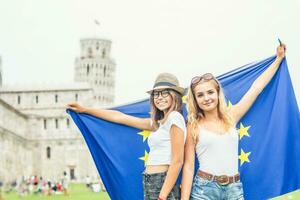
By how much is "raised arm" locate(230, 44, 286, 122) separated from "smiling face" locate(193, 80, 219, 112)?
44cm

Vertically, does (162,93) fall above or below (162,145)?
above

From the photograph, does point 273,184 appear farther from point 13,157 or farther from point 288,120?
point 13,157

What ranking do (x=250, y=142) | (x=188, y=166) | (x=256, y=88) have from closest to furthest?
1. (x=188, y=166)
2. (x=256, y=88)
3. (x=250, y=142)

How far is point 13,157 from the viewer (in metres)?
63.4

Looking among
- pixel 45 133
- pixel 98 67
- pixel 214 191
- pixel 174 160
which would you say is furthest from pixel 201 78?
pixel 98 67

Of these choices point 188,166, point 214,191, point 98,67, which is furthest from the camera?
point 98,67

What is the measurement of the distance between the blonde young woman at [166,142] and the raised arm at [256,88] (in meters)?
0.60

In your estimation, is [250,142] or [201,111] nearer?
[201,111]

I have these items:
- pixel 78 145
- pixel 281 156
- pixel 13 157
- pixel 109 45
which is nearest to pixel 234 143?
pixel 281 156

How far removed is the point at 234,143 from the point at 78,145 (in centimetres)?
6661

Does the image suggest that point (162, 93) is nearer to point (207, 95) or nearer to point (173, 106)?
point (173, 106)

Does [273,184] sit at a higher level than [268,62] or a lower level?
lower

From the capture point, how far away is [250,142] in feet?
19.1

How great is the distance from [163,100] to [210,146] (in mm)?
496
